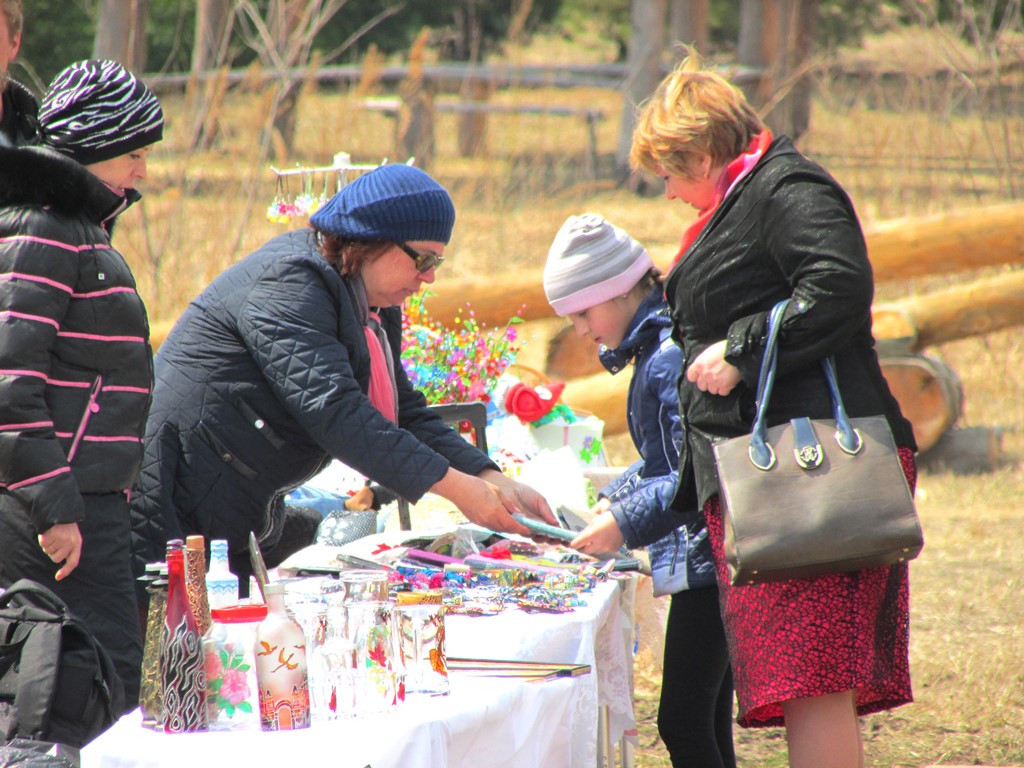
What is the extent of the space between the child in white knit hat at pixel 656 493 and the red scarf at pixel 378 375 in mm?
428

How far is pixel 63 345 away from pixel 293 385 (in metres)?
0.47

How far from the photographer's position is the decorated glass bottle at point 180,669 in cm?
171

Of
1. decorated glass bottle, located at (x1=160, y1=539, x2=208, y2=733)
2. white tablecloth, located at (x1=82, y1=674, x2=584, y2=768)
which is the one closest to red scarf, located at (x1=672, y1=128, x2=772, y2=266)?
white tablecloth, located at (x1=82, y1=674, x2=584, y2=768)

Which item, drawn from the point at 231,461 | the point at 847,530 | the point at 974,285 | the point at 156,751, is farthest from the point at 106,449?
the point at 974,285

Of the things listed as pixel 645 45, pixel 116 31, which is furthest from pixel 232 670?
pixel 645 45

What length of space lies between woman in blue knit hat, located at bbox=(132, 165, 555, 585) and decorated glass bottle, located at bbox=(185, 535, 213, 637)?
2.31 feet

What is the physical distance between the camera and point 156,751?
167 centimetres

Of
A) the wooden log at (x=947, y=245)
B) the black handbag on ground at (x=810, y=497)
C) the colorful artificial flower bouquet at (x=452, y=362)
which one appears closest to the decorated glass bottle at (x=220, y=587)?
the black handbag on ground at (x=810, y=497)

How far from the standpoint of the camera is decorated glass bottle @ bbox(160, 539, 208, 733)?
171cm

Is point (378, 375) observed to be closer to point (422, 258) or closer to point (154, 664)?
point (422, 258)

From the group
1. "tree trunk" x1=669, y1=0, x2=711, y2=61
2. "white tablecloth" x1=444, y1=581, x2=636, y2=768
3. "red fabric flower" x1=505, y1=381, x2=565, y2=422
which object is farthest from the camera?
"tree trunk" x1=669, y1=0, x2=711, y2=61

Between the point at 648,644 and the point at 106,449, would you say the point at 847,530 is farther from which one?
the point at 648,644

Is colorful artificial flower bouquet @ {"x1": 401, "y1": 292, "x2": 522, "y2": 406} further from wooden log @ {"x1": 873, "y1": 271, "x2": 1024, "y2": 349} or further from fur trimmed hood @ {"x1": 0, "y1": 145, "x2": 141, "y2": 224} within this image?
wooden log @ {"x1": 873, "y1": 271, "x2": 1024, "y2": 349}

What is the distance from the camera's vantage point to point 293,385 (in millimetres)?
2486
